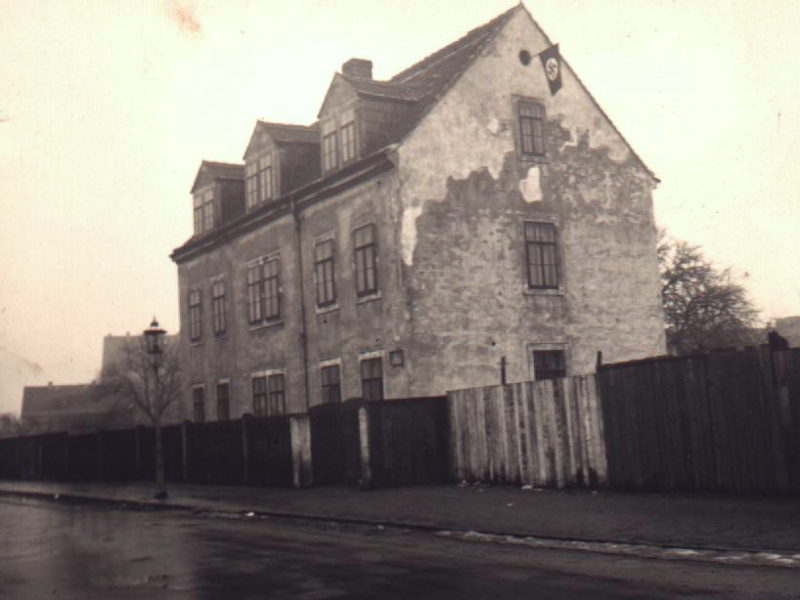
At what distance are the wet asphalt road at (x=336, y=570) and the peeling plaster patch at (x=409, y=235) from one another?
10010 mm

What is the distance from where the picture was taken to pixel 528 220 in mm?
24844

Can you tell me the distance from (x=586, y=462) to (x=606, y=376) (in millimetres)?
1527

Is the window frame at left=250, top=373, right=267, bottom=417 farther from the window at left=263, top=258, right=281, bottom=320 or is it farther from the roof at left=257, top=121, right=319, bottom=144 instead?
the roof at left=257, top=121, right=319, bottom=144

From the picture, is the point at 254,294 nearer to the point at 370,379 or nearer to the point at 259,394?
the point at 259,394

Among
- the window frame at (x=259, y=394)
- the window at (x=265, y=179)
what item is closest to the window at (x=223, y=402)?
the window frame at (x=259, y=394)

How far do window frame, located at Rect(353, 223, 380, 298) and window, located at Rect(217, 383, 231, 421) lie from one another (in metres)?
9.81

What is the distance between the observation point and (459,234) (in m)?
23.7

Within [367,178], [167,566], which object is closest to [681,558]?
[167,566]

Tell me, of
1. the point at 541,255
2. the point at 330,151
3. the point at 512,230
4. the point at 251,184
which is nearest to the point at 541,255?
the point at 541,255

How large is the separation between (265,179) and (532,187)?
29.9 feet

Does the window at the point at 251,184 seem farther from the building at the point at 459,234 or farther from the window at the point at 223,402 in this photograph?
the window at the point at 223,402

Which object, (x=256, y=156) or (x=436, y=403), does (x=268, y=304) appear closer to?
(x=256, y=156)

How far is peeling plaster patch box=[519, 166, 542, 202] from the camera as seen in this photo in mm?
24842

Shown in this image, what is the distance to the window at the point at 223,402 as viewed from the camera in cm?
3272
